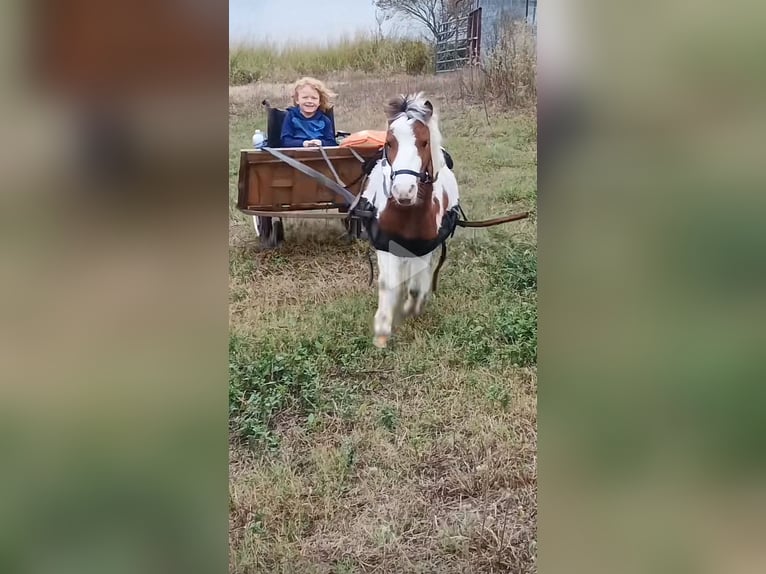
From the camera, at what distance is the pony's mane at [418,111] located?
2.19m

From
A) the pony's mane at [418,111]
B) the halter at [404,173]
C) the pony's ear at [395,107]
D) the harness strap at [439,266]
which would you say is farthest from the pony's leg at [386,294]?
the pony's ear at [395,107]

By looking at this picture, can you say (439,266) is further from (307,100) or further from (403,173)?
(307,100)

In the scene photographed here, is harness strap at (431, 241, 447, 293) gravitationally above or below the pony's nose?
below

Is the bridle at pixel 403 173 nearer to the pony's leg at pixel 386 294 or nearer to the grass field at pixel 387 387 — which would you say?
the grass field at pixel 387 387

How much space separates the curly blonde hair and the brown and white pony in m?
0.21

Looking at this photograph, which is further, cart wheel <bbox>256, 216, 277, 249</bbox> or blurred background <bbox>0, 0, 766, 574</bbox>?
cart wheel <bbox>256, 216, 277, 249</bbox>

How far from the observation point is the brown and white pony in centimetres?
218

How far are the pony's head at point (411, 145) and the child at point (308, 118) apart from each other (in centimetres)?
22

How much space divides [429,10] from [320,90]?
48cm
